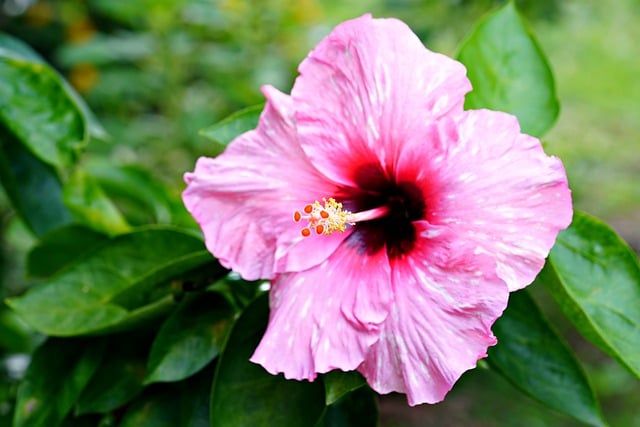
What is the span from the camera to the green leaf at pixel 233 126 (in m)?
0.84

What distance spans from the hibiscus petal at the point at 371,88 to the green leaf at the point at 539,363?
0.28 m

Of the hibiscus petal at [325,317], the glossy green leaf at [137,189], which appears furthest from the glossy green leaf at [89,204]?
the hibiscus petal at [325,317]

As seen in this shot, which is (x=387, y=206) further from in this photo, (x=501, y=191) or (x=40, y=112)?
(x=40, y=112)

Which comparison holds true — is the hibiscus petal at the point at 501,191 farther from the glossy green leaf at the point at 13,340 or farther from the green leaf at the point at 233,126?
the glossy green leaf at the point at 13,340

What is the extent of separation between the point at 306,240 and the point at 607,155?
3.41 m

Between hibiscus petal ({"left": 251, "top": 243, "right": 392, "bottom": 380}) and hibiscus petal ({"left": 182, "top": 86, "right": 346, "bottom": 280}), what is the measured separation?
0.09 feet

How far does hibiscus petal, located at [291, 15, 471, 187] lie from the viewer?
0.72 m

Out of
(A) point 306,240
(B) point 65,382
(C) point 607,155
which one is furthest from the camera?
(C) point 607,155

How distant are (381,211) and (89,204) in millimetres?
437

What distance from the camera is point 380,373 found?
689 millimetres

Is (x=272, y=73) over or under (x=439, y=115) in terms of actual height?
under

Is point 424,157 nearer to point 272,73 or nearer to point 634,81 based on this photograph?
point 272,73

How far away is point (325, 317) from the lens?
27.9 inches

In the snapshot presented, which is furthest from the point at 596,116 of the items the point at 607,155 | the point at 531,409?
the point at 531,409
